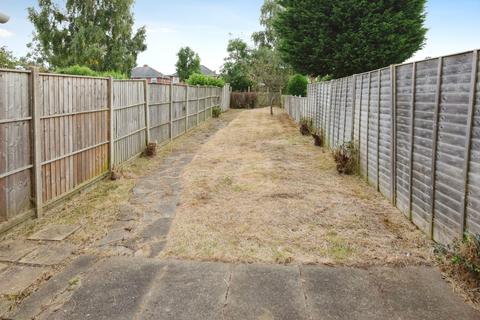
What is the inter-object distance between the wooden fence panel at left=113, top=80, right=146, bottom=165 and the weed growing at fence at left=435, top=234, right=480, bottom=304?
20.0 feet

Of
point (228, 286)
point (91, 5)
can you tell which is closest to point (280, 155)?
Result: point (228, 286)

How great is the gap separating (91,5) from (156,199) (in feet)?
91.8

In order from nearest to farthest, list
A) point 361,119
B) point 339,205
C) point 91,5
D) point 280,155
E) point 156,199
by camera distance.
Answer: point 339,205 → point 156,199 → point 361,119 → point 280,155 → point 91,5

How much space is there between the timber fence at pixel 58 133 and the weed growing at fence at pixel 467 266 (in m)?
4.62

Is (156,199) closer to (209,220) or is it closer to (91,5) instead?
(209,220)

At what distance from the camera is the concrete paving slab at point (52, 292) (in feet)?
9.54

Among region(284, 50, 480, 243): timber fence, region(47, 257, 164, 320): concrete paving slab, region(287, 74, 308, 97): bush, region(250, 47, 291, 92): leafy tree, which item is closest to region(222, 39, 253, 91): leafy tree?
region(250, 47, 291, 92): leafy tree

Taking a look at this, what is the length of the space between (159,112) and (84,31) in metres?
21.6

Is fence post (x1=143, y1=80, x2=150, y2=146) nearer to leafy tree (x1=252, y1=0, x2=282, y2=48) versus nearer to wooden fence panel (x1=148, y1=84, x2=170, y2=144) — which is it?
wooden fence panel (x1=148, y1=84, x2=170, y2=144)

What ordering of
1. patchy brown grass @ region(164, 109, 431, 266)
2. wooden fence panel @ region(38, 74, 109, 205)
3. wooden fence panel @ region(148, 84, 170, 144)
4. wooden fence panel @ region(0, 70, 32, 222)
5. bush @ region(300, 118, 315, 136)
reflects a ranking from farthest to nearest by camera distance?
bush @ region(300, 118, 315, 136), wooden fence panel @ region(148, 84, 170, 144), wooden fence panel @ region(38, 74, 109, 205), wooden fence panel @ region(0, 70, 32, 222), patchy brown grass @ region(164, 109, 431, 266)

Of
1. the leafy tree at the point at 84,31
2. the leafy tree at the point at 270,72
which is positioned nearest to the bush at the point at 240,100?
the leafy tree at the point at 270,72

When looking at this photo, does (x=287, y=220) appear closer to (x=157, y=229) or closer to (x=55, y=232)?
(x=157, y=229)

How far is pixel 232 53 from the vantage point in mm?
47062

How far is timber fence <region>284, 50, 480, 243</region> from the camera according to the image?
3574 millimetres
